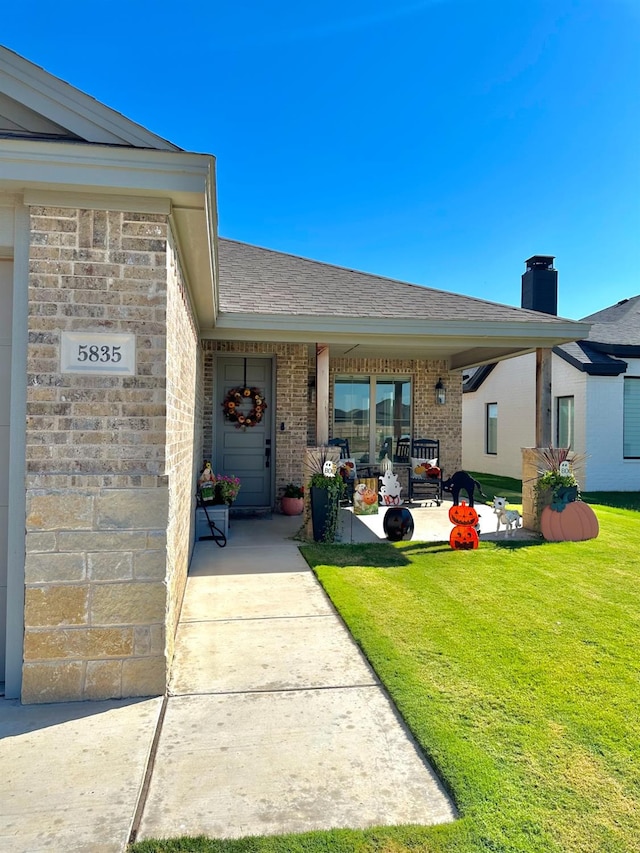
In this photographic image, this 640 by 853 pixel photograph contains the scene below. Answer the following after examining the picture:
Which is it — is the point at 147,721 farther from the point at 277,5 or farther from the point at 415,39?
the point at 415,39

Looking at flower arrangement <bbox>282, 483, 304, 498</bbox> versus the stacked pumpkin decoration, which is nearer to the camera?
the stacked pumpkin decoration

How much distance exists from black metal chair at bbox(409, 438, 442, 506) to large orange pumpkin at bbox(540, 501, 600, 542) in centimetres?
252

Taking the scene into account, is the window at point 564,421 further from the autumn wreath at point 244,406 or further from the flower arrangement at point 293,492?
the autumn wreath at point 244,406

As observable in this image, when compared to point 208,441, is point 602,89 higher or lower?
higher

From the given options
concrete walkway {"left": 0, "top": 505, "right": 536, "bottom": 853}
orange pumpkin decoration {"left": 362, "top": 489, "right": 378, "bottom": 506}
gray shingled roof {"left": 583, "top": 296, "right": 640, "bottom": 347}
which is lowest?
concrete walkway {"left": 0, "top": 505, "right": 536, "bottom": 853}

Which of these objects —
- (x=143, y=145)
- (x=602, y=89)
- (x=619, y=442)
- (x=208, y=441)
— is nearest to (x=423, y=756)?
(x=143, y=145)

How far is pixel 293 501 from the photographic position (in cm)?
835

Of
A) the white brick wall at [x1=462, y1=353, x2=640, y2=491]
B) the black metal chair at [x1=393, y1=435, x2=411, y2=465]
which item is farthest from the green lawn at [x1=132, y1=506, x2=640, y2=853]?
the white brick wall at [x1=462, y1=353, x2=640, y2=491]

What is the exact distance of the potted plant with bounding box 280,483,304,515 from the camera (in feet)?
27.4

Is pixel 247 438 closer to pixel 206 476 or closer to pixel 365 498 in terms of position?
pixel 206 476

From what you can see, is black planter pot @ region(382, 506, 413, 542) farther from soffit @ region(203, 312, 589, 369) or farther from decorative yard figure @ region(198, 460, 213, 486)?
decorative yard figure @ region(198, 460, 213, 486)

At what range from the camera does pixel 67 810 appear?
6.47 feet

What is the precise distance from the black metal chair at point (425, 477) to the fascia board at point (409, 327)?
10.2ft

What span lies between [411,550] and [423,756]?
149 inches
